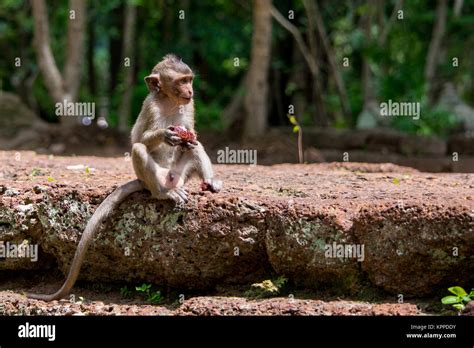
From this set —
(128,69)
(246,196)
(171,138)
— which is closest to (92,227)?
(171,138)

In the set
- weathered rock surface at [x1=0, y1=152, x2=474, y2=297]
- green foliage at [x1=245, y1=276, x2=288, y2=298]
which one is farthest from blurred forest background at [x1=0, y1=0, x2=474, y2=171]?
green foliage at [x1=245, y1=276, x2=288, y2=298]

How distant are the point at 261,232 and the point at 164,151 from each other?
4.11ft

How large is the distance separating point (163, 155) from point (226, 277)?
1292mm

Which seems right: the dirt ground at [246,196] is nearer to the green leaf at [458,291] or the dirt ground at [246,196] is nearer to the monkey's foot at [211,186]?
the monkey's foot at [211,186]

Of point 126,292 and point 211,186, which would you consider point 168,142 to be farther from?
point 126,292

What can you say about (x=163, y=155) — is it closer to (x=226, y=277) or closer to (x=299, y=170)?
(x=226, y=277)

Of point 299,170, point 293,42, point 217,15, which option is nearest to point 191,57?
point 217,15

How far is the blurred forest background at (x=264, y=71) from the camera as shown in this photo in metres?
15.1

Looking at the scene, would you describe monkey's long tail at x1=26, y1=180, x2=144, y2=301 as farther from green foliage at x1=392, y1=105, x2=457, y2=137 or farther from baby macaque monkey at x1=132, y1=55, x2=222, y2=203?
green foliage at x1=392, y1=105, x2=457, y2=137

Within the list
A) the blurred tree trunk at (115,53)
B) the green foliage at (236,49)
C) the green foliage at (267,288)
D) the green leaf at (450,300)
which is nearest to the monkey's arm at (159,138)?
the green foliage at (267,288)

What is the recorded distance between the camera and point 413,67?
18.8m

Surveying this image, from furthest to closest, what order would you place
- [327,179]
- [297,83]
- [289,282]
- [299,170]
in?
[297,83], [299,170], [327,179], [289,282]

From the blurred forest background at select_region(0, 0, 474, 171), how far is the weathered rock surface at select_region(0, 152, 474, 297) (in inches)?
242

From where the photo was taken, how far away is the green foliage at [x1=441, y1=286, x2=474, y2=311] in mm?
6563
